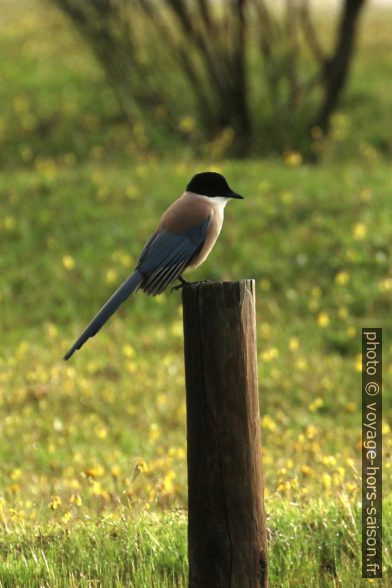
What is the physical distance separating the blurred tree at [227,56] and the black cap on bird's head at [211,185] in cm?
1264

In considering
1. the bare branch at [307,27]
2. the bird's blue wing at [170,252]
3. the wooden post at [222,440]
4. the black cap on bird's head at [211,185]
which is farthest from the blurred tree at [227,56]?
the wooden post at [222,440]

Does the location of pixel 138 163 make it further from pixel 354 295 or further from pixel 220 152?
pixel 354 295

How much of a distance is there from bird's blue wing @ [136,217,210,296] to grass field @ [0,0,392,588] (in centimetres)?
126

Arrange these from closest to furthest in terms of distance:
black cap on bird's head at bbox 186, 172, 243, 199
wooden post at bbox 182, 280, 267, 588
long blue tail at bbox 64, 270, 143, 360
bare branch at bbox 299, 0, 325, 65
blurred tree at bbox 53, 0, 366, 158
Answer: wooden post at bbox 182, 280, 267, 588 < long blue tail at bbox 64, 270, 143, 360 < black cap on bird's head at bbox 186, 172, 243, 199 < bare branch at bbox 299, 0, 325, 65 < blurred tree at bbox 53, 0, 366, 158

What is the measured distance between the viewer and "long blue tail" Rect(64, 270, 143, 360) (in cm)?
467

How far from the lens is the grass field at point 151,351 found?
217 inches

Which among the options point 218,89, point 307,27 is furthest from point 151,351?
point 218,89

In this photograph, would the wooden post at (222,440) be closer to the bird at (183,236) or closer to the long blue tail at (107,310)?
the long blue tail at (107,310)

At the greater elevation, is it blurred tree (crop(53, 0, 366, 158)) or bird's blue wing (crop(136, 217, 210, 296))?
blurred tree (crop(53, 0, 366, 158))

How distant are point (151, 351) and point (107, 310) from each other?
22.6 feet

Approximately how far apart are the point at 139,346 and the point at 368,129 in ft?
34.0

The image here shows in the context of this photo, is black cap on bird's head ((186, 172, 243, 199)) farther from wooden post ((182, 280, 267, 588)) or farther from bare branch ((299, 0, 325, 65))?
bare branch ((299, 0, 325, 65))

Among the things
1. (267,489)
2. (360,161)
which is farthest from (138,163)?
(267,489)

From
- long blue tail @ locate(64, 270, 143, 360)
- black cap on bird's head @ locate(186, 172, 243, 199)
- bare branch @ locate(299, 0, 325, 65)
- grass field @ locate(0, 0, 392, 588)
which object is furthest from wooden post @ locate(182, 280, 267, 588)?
bare branch @ locate(299, 0, 325, 65)
